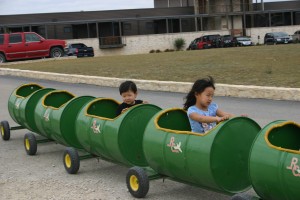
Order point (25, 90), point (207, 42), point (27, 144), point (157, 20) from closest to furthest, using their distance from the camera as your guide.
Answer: point (27, 144)
point (25, 90)
point (207, 42)
point (157, 20)

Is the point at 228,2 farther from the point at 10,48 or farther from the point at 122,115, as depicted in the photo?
the point at 122,115

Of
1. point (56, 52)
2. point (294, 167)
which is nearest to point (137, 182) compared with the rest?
point (294, 167)

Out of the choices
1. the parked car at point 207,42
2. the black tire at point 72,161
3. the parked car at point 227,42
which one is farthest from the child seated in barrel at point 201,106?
the parked car at point 207,42

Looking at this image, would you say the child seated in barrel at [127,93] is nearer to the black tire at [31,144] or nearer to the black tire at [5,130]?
the black tire at [31,144]

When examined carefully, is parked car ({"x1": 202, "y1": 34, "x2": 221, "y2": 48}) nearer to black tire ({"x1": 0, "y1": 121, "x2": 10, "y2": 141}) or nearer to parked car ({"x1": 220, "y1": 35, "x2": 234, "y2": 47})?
parked car ({"x1": 220, "y1": 35, "x2": 234, "y2": 47})

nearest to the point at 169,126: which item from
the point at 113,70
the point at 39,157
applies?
the point at 39,157

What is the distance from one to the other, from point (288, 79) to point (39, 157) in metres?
9.02

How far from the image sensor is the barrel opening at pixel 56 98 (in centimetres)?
890

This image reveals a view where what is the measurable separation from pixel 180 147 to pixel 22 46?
30801 mm

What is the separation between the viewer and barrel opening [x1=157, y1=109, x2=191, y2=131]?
19.9 feet

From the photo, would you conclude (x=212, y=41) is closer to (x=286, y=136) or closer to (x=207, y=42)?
(x=207, y=42)

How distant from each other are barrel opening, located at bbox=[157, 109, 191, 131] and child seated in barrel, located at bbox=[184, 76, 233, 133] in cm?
15

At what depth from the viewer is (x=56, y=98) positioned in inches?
357

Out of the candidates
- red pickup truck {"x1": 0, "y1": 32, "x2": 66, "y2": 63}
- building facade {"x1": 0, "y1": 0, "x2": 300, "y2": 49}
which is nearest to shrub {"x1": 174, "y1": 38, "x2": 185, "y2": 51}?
building facade {"x1": 0, "y1": 0, "x2": 300, "y2": 49}
